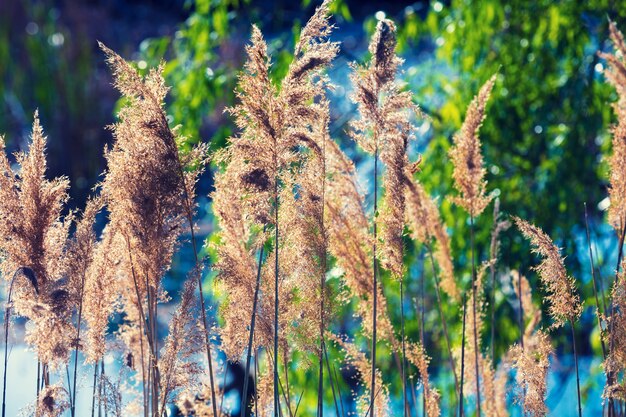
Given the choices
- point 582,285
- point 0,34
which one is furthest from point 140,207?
point 0,34

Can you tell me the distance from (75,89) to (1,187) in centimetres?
789

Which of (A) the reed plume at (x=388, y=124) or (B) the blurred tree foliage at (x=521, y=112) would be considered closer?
(A) the reed plume at (x=388, y=124)

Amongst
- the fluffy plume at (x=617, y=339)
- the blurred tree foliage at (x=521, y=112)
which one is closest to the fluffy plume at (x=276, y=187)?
the fluffy plume at (x=617, y=339)

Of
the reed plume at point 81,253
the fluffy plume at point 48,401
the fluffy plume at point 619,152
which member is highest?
the fluffy plume at point 619,152

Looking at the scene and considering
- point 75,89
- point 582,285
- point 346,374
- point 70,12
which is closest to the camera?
point 582,285

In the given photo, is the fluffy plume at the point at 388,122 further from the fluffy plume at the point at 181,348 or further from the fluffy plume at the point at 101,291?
the fluffy plume at the point at 101,291

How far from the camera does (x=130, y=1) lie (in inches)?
539

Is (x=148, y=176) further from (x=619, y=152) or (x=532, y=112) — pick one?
(x=532, y=112)

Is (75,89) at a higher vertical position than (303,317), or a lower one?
higher

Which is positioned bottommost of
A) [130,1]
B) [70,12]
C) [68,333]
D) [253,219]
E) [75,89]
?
[68,333]

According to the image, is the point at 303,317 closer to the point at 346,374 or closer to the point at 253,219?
the point at 253,219

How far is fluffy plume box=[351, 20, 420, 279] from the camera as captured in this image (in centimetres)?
198

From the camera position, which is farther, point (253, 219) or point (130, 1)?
point (130, 1)

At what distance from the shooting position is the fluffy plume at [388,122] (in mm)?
1979
